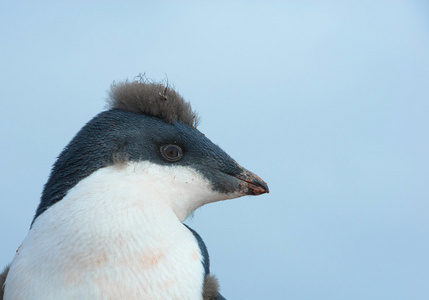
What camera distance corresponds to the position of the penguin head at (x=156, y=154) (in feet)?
7.18

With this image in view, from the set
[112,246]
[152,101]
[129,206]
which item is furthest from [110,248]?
[152,101]

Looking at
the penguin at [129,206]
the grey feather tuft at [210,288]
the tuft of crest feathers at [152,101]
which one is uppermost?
the tuft of crest feathers at [152,101]

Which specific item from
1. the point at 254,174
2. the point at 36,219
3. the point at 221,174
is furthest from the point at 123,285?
the point at 254,174

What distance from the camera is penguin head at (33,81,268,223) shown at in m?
2.19

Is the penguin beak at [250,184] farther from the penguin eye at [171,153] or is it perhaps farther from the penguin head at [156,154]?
the penguin eye at [171,153]

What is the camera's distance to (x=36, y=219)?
2.20 m

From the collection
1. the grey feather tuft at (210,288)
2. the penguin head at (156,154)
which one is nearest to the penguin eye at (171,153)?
the penguin head at (156,154)

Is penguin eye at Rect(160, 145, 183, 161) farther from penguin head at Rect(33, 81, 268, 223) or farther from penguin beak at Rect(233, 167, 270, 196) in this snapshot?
penguin beak at Rect(233, 167, 270, 196)

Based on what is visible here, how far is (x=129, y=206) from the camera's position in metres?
2.06

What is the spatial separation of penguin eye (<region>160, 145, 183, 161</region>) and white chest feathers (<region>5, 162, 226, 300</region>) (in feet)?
0.47

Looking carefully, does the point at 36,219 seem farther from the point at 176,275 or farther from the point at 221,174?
the point at 221,174

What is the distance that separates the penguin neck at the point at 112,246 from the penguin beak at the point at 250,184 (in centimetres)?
45

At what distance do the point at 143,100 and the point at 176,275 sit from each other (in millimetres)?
827

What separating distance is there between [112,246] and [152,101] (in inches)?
29.5
